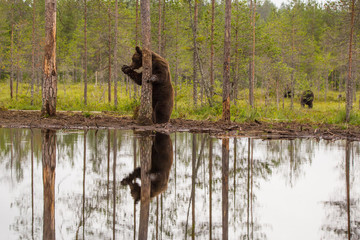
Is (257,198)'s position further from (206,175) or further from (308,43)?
(308,43)

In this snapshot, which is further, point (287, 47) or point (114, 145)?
point (287, 47)

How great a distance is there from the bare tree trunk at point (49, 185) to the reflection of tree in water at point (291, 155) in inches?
141

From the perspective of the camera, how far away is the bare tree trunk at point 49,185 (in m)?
3.49

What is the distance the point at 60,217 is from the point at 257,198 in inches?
99.5

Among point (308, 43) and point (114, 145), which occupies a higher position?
point (308, 43)

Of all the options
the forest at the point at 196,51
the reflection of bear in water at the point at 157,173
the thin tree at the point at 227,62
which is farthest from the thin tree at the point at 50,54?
the reflection of bear in water at the point at 157,173

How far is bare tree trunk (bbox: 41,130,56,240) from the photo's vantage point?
3.49m

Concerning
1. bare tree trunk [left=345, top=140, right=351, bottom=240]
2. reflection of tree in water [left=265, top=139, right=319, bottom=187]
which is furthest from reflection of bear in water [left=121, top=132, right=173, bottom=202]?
bare tree trunk [left=345, top=140, right=351, bottom=240]

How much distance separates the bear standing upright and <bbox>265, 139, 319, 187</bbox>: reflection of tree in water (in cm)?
473

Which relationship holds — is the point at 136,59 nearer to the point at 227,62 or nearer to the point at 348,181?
the point at 227,62

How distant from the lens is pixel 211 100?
68.5 feet

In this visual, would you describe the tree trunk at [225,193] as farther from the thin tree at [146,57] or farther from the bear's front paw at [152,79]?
the thin tree at [146,57]

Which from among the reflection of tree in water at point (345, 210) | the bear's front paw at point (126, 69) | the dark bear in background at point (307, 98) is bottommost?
the reflection of tree in water at point (345, 210)

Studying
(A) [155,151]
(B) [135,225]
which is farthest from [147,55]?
(B) [135,225]
